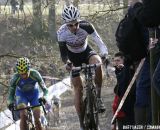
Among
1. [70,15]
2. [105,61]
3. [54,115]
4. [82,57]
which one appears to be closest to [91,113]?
[105,61]

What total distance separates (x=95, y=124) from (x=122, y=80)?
2725 millimetres

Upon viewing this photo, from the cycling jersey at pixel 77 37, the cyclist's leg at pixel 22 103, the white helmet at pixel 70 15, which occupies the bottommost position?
the cyclist's leg at pixel 22 103

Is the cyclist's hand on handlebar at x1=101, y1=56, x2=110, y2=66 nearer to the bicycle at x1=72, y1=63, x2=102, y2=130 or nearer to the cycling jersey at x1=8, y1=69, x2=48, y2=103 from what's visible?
the bicycle at x1=72, y1=63, x2=102, y2=130

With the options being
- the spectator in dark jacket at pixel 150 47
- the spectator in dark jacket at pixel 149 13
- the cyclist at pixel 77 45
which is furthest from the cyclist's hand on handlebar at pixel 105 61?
the spectator in dark jacket at pixel 149 13

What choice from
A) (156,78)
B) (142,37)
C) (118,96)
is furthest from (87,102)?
(156,78)

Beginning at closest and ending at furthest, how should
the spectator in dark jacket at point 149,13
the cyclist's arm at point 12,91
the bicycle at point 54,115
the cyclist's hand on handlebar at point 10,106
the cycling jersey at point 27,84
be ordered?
1. the spectator in dark jacket at point 149,13
2. the cyclist's hand on handlebar at point 10,106
3. the cyclist's arm at point 12,91
4. the cycling jersey at point 27,84
5. the bicycle at point 54,115

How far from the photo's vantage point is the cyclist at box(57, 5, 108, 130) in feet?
30.3

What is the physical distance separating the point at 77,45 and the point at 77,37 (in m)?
0.18

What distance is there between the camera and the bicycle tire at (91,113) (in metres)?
8.80

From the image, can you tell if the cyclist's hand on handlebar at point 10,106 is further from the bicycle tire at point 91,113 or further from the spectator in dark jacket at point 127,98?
the spectator in dark jacket at point 127,98

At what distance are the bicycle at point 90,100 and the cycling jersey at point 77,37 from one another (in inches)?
32.1

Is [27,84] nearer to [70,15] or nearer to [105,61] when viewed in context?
[70,15]

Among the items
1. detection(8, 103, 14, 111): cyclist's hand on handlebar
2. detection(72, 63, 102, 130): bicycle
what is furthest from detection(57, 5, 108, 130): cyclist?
detection(8, 103, 14, 111): cyclist's hand on handlebar

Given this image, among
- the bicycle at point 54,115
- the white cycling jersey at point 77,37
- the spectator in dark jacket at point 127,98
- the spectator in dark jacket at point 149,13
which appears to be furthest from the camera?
the bicycle at point 54,115
